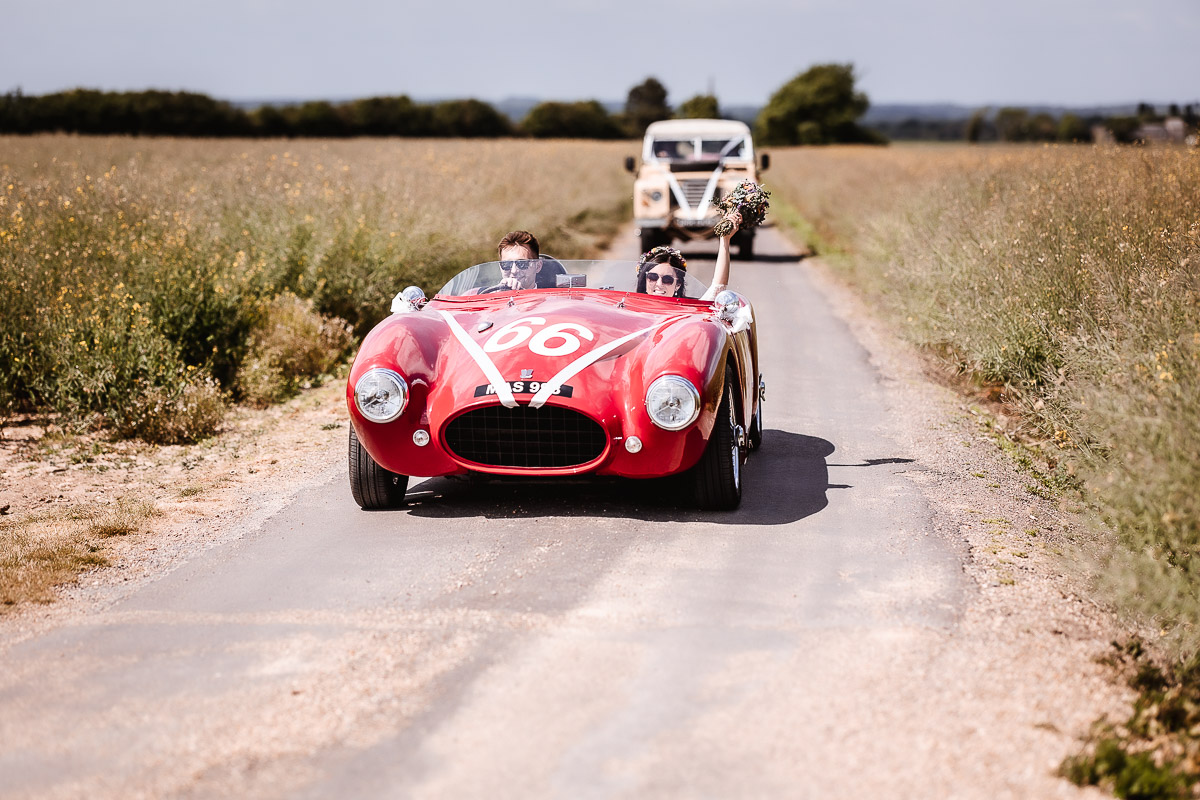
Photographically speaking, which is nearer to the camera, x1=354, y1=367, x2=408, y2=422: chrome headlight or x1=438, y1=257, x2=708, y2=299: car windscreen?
x1=354, y1=367, x2=408, y2=422: chrome headlight

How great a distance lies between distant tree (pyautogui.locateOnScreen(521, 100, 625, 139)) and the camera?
254 ft

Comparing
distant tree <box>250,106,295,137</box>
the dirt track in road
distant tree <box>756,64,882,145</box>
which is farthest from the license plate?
distant tree <box>756,64,882,145</box>

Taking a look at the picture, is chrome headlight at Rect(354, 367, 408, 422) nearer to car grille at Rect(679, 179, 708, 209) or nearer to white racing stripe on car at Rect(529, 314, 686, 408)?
white racing stripe on car at Rect(529, 314, 686, 408)

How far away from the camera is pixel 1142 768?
3.42 metres

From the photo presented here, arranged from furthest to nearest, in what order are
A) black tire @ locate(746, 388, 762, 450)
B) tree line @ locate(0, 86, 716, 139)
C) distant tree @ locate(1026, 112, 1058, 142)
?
distant tree @ locate(1026, 112, 1058, 142) → tree line @ locate(0, 86, 716, 139) → black tire @ locate(746, 388, 762, 450)

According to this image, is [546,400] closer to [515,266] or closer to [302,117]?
[515,266]

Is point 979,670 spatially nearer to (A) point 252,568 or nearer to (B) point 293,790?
(B) point 293,790

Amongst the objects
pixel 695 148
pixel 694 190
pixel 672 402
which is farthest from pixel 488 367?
pixel 695 148

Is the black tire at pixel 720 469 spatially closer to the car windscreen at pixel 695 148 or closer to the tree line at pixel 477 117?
the tree line at pixel 477 117

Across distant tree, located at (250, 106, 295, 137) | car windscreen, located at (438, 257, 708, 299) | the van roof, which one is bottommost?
car windscreen, located at (438, 257, 708, 299)

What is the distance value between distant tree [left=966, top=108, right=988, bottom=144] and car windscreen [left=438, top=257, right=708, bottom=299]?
126m

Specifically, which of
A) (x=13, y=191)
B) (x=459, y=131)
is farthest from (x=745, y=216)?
(x=459, y=131)

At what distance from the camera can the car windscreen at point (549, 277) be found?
7.21 meters

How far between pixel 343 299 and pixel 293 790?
10.2 m
